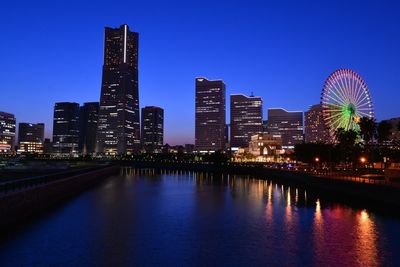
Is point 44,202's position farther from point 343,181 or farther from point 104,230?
point 343,181

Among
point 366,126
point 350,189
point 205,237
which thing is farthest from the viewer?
point 366,126

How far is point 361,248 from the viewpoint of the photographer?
28.9 meters

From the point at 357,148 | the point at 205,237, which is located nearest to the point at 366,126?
the point at 357,148

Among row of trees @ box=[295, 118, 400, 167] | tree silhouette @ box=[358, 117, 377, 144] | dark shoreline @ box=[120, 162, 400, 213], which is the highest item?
tree silhouette @ box=[358, 117, 377, 144]

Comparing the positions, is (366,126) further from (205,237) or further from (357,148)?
(205,237)

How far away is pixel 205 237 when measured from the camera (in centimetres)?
3234

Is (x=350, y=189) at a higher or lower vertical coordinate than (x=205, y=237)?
higher

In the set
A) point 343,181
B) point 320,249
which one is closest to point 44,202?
point 320,249

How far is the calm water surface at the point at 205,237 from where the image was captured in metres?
25.8

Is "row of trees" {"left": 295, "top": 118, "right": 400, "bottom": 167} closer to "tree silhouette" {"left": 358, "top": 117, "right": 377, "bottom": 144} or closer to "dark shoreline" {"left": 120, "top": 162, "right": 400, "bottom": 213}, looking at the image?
"tree silhouette" {"left": 358, "top": 117, "right": 377, "bottom": 144}

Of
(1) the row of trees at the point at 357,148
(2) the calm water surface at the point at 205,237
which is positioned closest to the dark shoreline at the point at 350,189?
(2) the calm water surface at the point at 205,237

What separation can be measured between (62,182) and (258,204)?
1017 inches

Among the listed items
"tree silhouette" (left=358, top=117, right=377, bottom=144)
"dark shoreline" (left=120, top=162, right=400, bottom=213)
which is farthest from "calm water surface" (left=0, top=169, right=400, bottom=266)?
"tree silhouette" (left=358, top=117, right=377, bottom=144)

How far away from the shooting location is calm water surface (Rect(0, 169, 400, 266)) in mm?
25844
